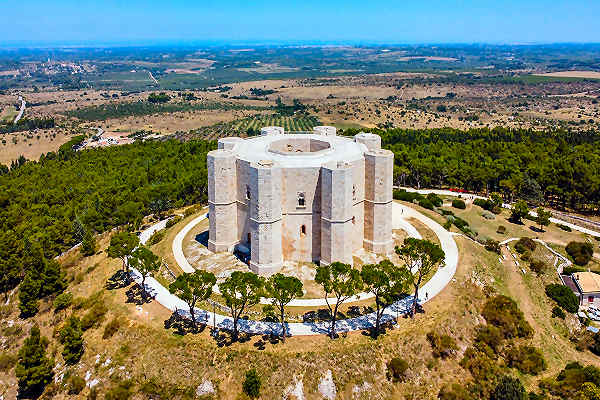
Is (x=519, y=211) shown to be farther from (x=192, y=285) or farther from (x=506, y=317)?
(x=192, y=285)

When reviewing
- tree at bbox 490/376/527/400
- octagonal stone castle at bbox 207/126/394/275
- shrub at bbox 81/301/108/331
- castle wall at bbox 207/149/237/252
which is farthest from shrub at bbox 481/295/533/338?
shrub at bbox 81/301/108/331

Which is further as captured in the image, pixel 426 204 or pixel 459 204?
pixel 459 204

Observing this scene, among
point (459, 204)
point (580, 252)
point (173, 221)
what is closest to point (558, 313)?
point (580, 252)

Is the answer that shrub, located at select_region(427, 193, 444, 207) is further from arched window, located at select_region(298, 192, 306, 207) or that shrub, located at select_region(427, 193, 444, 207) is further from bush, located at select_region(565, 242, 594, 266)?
arched window, located at select_region(298, 192, 306, 207)

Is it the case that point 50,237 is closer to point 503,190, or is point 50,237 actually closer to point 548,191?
point 503,190

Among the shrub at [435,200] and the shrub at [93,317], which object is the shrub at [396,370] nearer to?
the shrub at [93,317]

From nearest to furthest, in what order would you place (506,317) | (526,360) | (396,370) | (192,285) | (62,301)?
(396,370)
(192,285)
(526,360)
(506,317)
(62,301)
